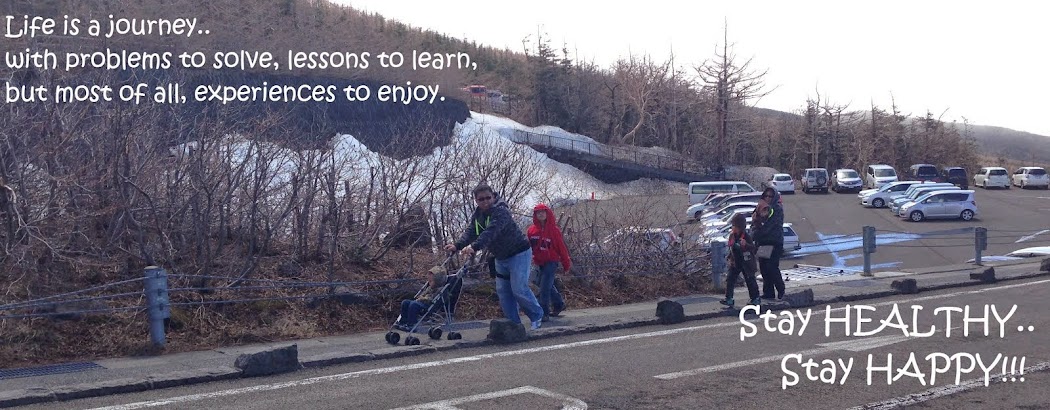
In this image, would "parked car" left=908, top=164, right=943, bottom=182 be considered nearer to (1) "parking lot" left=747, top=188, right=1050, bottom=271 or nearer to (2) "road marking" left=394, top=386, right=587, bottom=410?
(1) "parking lot" left=747, top=188, right=1050, bottom=271

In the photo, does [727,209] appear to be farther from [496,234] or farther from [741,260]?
[496,234]

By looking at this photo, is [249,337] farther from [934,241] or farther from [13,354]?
[934,241]

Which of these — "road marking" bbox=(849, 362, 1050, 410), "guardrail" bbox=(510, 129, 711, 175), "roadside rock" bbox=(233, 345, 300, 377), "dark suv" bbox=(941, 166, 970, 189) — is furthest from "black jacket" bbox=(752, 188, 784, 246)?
"dark suv" bbox=(941, 166, 970, 189)

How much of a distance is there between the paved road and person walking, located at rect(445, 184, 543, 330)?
27.5 inches

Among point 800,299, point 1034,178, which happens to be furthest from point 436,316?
point 1034,178

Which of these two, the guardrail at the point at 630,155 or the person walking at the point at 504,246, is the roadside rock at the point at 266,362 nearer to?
the person walking at the point at 504,246

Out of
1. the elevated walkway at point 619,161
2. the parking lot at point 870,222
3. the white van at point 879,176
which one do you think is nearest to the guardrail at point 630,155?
the elevated walkway at point 619,161

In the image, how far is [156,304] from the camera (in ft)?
28.7

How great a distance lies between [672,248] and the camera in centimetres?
1570

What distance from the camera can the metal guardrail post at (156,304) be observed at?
28.7 feet

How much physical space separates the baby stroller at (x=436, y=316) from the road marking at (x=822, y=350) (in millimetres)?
2641

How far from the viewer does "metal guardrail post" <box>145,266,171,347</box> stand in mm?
8750

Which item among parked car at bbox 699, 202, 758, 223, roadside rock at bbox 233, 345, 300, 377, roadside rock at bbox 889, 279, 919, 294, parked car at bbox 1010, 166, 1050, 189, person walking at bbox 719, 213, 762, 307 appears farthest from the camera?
parked car at bbox 1010, 166, 1050, 189

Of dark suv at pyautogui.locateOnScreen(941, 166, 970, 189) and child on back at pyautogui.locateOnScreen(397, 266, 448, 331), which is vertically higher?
dark suv at pyautogui.locateOnScreen(941, 166, 970, 189)
